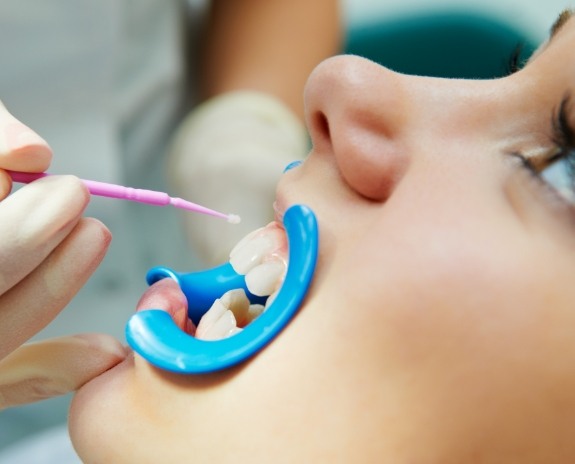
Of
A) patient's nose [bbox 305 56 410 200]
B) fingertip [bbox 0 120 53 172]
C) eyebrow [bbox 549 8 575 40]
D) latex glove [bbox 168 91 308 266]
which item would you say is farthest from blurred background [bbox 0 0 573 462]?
fingertip [bbox 0 120 53 172]

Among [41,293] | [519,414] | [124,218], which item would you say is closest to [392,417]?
[519,414]

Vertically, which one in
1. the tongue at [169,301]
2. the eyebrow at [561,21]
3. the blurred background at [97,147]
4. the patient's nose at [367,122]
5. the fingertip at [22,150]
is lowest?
the blurred background at [97,147]

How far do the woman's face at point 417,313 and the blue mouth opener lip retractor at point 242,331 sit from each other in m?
0.01

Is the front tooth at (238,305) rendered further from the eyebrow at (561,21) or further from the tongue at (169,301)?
the eyebrow at (561,21)

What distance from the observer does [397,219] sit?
541 millimetres

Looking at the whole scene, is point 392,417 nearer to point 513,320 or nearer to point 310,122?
point 513,320

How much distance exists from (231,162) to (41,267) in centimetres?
68

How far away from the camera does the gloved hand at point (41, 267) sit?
575 mm

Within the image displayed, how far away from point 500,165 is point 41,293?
39cm

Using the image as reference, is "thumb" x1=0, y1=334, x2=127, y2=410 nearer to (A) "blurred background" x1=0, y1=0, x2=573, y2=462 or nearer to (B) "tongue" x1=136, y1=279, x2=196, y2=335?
(B) "tongue" x1=136, y1=279, x2=196, y2=335

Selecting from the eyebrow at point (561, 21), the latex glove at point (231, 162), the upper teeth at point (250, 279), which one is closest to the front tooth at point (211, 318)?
the upper teeth at point (250, 279)

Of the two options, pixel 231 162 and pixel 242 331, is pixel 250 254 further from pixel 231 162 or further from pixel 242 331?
pixel 231 162

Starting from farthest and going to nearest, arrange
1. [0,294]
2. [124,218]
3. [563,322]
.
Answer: [124,218] < [0,294] < [563,322]

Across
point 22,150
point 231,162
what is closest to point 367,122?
point 22,150
